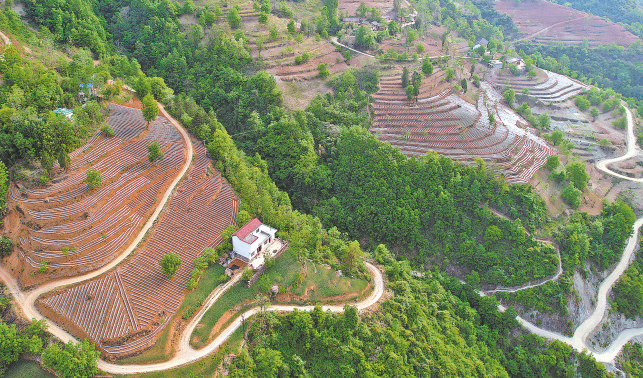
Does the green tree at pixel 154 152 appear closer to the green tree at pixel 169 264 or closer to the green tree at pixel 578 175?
the green tree at pixel 169 264

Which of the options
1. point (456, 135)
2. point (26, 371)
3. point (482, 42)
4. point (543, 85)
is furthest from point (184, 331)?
point (482, 42)

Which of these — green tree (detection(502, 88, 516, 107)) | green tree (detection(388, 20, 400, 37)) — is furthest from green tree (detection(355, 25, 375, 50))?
green tree (detection(502, 88, 516, 107))

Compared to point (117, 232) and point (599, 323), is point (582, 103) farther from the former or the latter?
point (117, 232)

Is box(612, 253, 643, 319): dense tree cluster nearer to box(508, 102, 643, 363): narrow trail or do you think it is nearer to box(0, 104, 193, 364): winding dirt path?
box(508, 102, 643, 363): narrow trail

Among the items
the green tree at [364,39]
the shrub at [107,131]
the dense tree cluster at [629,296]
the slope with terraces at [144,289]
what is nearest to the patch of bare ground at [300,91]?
the green tree at [364,39]

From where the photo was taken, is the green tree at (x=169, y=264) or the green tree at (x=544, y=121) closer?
the green tree at (x=169, y=264)
